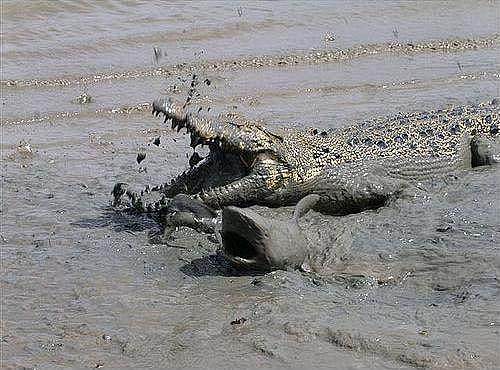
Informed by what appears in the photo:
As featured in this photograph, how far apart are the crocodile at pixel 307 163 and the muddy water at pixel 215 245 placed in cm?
19

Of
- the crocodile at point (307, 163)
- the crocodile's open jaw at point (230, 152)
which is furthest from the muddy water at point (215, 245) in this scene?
the crocodile's open jaw at point (230, 152)

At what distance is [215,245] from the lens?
532 centimetres

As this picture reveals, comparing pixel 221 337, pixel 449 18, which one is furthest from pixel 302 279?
pixel 449 18

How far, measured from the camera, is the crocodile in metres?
5.60

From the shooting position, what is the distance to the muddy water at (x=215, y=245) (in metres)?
3.87

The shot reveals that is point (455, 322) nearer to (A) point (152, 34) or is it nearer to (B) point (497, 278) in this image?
(B) point (497, 278)

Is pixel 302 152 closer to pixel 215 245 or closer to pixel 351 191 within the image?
pixel 351 191

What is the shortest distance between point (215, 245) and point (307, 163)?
3.15 feet

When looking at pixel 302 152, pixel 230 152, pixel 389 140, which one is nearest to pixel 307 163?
pixel 302 152

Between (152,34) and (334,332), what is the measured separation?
9975mm

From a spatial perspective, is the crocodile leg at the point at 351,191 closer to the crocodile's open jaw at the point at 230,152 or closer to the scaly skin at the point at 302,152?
the scaly skin at the point at 302,152

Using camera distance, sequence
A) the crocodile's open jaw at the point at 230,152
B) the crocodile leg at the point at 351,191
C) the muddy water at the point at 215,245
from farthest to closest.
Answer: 1. the crocodile leg at the point at 351,191
2. the crocodile's open jaw at the point at 230,152
3. the muddy water at the point at 215,245

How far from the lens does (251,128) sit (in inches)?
225

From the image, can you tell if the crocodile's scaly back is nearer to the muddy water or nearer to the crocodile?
the crocodile
